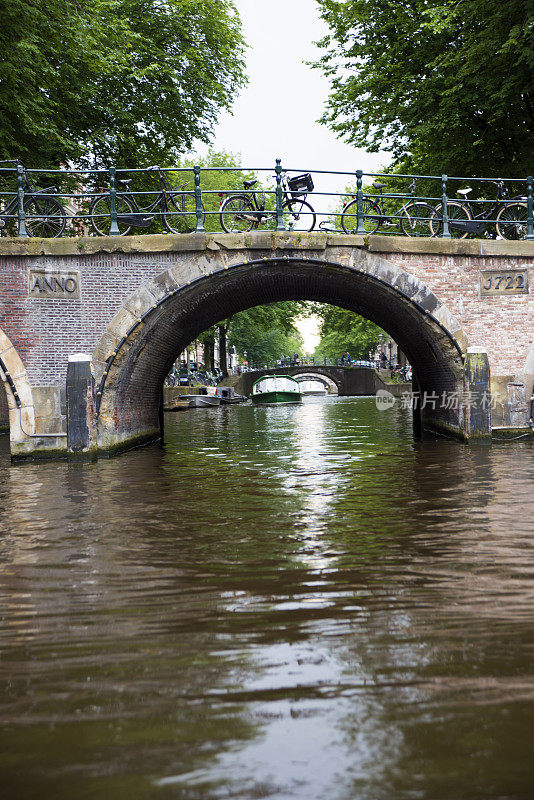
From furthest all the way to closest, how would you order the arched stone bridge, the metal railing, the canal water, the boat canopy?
1. the metal railing
2. the arched stone bridge
3. the boat canopy
4. the canal water

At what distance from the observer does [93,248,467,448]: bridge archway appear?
1174 cm

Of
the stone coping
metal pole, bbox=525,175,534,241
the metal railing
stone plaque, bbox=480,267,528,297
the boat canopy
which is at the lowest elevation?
the boat canopy

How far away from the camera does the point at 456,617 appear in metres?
3.88

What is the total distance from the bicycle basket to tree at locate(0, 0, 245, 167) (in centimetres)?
497

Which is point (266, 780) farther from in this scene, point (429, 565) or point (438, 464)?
point (438, 464)

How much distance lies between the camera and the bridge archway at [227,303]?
11.7 meters

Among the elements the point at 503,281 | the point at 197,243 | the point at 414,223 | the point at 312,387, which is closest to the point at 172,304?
the point at 197,243

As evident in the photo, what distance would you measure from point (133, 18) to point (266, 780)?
63.8 ft

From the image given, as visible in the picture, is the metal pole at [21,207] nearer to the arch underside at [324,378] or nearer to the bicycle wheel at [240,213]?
the bicycle wheel at [240,213]

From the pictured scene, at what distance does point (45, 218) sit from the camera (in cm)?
1203

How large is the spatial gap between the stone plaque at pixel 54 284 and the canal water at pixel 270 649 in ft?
16.2

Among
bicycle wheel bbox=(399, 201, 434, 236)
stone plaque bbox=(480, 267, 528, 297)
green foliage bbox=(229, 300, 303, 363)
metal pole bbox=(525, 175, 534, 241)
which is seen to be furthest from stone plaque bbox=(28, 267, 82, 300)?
green foliage bbox=(229, 300, 303, 363)

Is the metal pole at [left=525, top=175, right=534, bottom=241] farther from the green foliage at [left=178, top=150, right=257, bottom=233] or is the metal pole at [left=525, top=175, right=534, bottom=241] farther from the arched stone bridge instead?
the arched stone bridge

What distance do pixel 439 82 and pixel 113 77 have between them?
7.40 m
